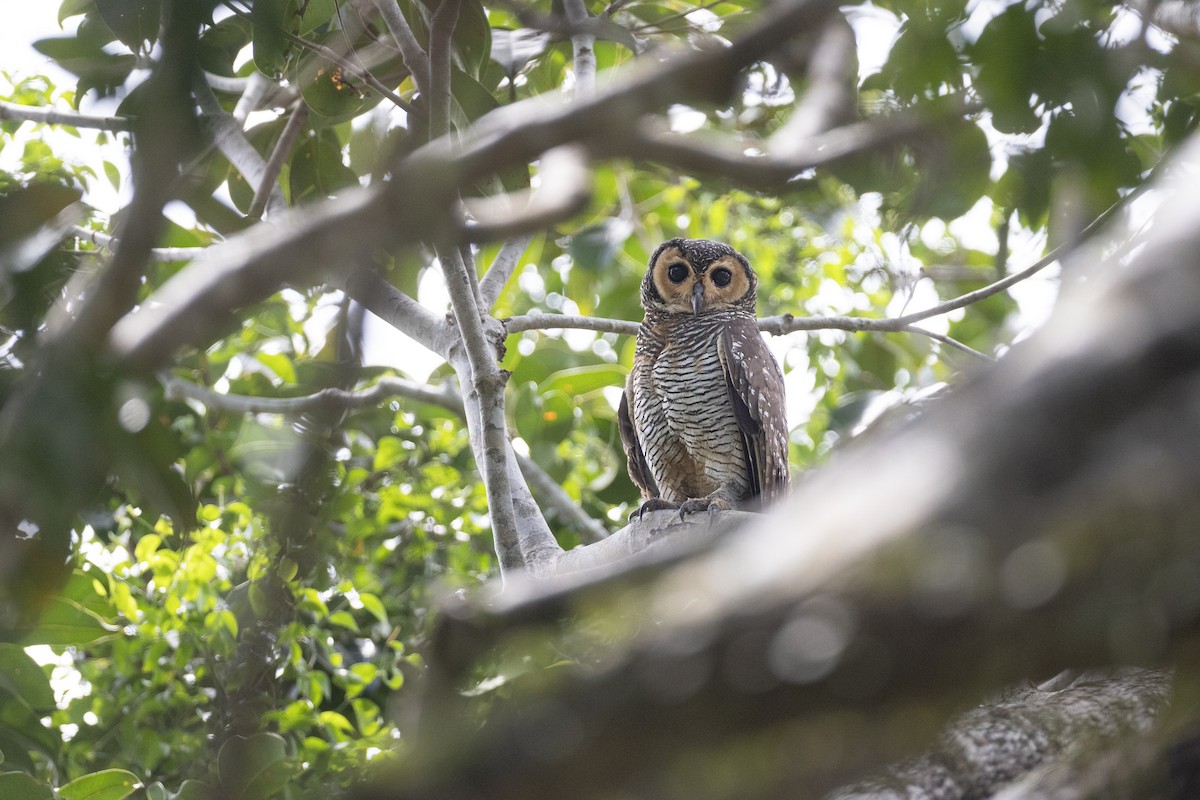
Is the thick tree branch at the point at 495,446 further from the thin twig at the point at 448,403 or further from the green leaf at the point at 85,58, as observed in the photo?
the green leaf at the point at 85,58

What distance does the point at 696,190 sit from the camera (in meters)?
6.26

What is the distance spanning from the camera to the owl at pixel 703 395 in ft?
15.9

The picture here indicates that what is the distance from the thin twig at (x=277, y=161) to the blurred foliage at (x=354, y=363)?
0.10m

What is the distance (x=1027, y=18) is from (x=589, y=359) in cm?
454

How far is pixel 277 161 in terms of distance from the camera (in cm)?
350

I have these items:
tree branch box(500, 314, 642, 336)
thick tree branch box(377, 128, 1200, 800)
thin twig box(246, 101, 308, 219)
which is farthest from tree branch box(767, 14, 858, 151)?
thin twig box(246, 101, 308, 219)

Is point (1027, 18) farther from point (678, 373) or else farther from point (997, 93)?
point (678, 373)

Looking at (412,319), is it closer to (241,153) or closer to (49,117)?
(241,153)

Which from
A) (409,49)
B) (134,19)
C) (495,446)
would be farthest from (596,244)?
(134,19)

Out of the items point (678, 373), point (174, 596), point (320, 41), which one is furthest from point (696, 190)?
point (174, 596)

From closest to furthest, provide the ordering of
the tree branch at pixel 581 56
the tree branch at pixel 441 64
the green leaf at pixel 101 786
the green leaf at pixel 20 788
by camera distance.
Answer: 1. the tree branch at pixel 441 64
2. the green leaf at pixel 20 788
3. the green leaf at pixel 101 786
4. the tree branch at pixel 581 56

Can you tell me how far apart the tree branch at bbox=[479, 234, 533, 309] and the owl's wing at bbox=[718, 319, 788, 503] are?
59.1 inches

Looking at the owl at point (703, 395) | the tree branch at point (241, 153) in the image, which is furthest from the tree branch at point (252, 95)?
the owl at point (703, 395)

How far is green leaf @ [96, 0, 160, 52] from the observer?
68.5 inches
